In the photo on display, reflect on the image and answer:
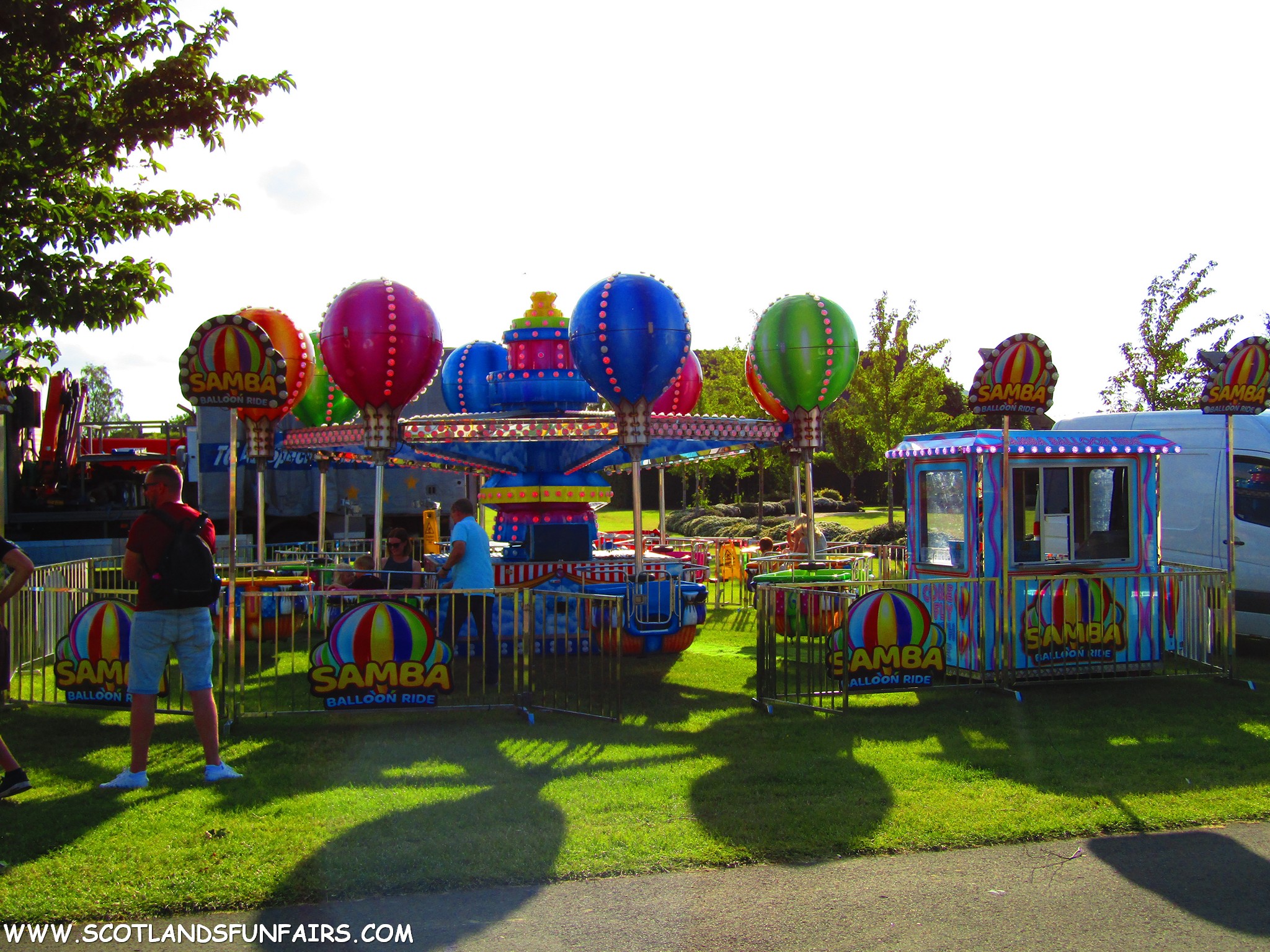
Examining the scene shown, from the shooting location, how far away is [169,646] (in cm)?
651

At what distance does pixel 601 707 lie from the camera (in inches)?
327

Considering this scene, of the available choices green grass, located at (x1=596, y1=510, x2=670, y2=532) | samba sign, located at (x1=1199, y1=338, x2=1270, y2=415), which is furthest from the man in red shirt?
green grass, located at (x1=596, y1=510, x2=670, y2=532)

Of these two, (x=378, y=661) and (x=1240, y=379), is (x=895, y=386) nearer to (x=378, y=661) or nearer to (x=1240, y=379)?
(x=1240, y=379)

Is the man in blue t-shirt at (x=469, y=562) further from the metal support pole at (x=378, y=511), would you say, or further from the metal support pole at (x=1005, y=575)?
the metal support pole at (x=1005, y=575)

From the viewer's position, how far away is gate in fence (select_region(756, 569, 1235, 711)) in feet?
27.3

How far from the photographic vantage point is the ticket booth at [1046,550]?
9039 mm

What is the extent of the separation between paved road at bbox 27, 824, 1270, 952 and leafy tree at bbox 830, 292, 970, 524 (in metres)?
16.1

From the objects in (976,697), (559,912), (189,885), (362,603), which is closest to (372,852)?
(189,885)

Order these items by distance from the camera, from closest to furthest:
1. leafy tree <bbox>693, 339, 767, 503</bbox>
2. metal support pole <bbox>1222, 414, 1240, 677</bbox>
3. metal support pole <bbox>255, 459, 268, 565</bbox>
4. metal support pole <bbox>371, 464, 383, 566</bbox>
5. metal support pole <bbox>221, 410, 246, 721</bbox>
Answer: metal support pole <bbox>221, 410, 246, 721</bbox> < metal support pole <bbox>1222, 414, 1240, 677</bbox> < metal support pole <bbox>371, 464, 383, 566</bbox> < metal support pole <bbox>255, 459, 268, 565</bbox> < leafy tree <bbox>693, 339, 767, 503</bbox>

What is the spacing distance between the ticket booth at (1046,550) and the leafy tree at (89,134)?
850 centimetres

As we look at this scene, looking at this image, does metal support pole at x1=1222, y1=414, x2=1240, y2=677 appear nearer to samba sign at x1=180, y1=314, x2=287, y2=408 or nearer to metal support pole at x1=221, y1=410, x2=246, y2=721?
samba sign at x1=180, y1=314, x2=287, y2=408

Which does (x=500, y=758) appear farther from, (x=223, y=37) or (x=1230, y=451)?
(x=223, y=37)

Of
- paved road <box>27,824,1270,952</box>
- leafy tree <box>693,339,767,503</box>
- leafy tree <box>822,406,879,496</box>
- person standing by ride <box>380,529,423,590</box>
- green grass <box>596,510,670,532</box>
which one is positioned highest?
leafy tree <box>693,339,767,503</box>

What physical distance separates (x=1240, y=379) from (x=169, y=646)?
373 inches
